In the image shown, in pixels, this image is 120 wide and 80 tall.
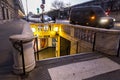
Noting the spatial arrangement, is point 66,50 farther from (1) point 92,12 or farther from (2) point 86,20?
(1) point 92,12

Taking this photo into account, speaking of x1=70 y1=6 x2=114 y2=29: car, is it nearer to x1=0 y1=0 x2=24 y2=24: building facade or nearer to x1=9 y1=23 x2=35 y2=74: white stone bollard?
x1=9 y1=23 x2=35 y2=74: white stone bollard

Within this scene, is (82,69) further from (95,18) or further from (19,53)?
(95,18)

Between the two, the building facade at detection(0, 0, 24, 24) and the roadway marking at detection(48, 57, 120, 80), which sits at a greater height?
the building facade at detection(0, 0, 24, 24)

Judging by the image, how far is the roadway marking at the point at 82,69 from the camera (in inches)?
117

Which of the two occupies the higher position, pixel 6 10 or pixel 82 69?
pixel 6 10

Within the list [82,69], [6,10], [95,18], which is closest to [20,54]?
[82,69]

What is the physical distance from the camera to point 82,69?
335 centimetres

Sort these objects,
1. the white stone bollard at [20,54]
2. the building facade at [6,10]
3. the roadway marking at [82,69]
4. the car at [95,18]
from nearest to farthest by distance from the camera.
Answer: the white stone bollard at [20,54] < the roadway marking at [82,69] < the car at [95,18] < the building facade at [6,10]

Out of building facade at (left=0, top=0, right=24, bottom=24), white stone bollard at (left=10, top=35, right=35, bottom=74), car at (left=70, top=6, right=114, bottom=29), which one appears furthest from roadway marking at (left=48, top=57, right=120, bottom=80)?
building facade at (left=0, top=0, right=24, bottom=24)

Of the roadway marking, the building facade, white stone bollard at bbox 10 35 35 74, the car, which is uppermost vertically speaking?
the building facade

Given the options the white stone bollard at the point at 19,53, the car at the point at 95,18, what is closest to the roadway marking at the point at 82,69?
the white stone bollard at the point at 19,53

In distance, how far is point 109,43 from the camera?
4.44m

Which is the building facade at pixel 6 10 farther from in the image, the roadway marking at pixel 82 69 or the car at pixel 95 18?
the roadway marking at pixel 82 69

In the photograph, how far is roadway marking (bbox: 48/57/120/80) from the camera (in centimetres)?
297
